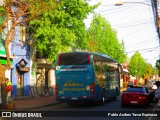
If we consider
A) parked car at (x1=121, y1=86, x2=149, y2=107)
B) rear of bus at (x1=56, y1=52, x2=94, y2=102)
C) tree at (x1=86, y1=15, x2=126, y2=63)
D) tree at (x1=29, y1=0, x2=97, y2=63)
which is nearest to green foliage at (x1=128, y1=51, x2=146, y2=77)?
tree at (x1=86, y1=15, x2=126, y2=63)

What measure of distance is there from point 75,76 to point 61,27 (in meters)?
10.6

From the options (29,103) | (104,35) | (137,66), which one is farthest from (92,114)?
(137,66)

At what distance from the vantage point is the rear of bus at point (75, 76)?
25.7 meters

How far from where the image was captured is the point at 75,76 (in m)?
25.8

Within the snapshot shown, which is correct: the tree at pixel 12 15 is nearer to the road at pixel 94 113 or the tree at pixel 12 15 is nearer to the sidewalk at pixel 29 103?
the sidewalk at pixel 29 103

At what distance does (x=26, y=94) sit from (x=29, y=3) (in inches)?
545

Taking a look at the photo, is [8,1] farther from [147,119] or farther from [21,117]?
[147,119]

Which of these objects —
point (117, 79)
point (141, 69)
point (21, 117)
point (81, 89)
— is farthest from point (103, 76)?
point (141, 69)

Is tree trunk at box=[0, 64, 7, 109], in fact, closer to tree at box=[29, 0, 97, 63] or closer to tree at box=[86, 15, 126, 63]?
tree at box=[29, 0, 97, 63]

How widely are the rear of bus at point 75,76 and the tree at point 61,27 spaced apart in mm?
8945

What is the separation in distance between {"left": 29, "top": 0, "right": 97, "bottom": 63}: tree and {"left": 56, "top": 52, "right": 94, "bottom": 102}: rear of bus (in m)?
8.95

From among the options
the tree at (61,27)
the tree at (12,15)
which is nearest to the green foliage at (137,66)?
the tree at (61,27)

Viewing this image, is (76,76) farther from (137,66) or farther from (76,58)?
(137,66)

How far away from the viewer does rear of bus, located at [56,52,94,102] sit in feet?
84.2
